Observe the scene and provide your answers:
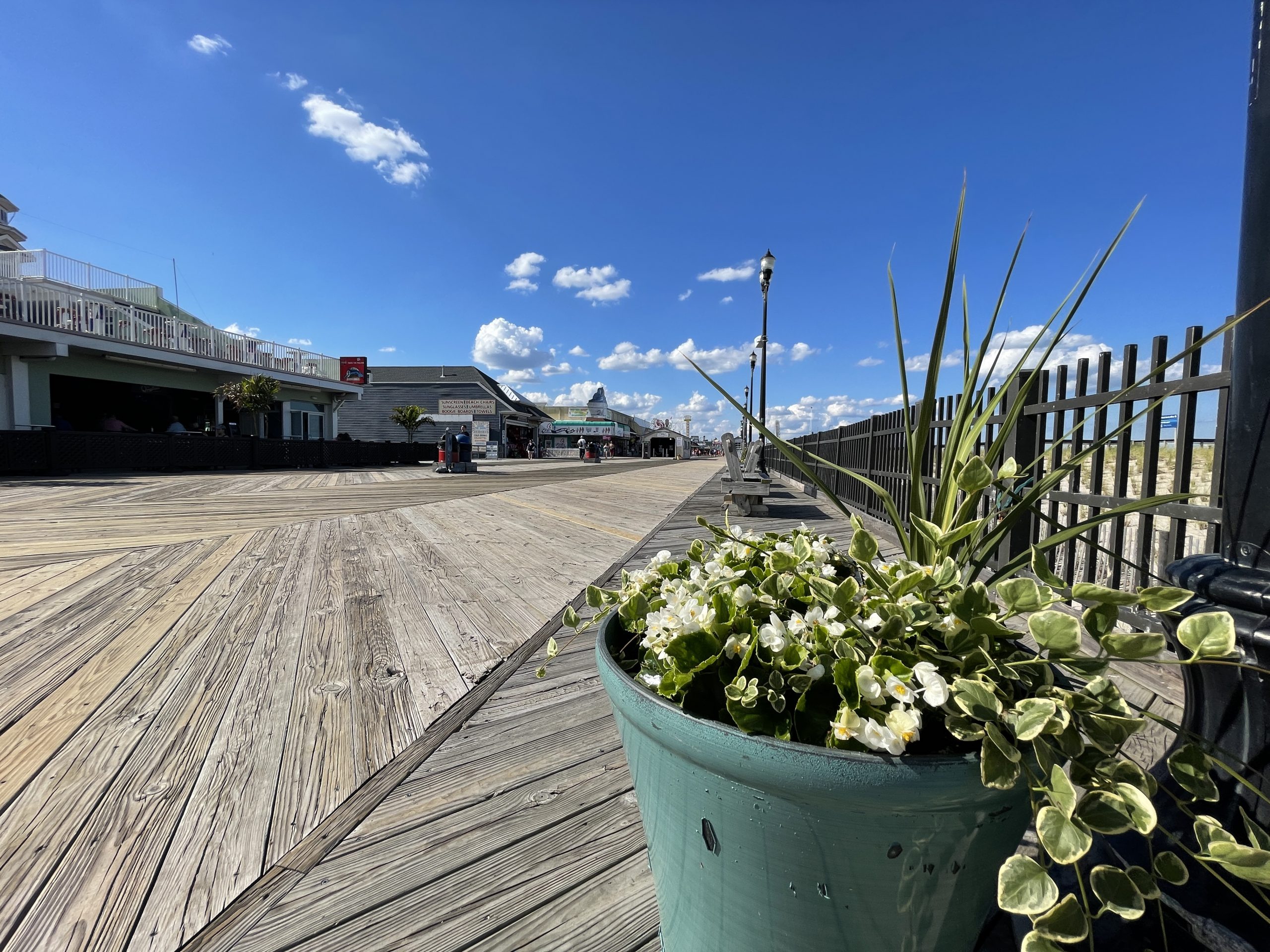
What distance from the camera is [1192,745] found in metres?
0.70

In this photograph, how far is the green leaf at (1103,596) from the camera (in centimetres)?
65

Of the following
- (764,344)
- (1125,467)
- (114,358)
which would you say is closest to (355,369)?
(114,358)

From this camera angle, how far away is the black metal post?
2.84 feet

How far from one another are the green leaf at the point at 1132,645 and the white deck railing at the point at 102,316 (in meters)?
18.7

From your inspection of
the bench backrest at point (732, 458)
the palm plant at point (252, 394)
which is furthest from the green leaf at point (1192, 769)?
the palm plant at point (252, 394)

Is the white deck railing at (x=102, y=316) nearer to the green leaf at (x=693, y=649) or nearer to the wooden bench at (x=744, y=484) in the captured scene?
the wooden bench at (x=744, y=484)

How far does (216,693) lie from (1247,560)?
2.99 metres

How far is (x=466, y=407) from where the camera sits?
35.3 m

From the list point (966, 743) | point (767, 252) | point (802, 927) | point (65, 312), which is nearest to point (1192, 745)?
point (966, 743)

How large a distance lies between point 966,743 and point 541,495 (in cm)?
943

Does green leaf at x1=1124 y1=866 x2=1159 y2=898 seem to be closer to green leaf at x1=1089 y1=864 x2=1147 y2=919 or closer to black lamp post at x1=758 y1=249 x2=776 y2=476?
green leaf at x1=1089 y1=864 x2=1147 y2=919

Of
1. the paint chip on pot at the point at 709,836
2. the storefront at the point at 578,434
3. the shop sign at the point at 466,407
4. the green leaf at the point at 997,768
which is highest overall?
the shop sign at the point at 466,407

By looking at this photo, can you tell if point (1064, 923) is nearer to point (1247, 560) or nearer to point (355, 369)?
point (1247, 560)

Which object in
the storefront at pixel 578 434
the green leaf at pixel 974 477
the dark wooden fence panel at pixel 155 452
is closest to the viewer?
the green leaf at pixel 974 477
